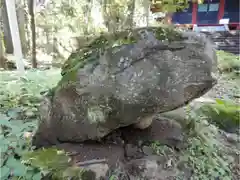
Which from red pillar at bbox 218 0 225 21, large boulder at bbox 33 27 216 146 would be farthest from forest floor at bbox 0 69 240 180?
red pillar at bbox 218 0 225 21

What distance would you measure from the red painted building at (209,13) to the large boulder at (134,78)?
39.5ft

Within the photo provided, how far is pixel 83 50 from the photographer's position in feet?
5.99

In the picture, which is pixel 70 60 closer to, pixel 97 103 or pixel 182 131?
pixel 97 103

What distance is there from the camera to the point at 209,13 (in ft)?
43.0

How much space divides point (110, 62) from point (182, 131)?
108cm

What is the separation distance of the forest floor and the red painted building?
11.5 m

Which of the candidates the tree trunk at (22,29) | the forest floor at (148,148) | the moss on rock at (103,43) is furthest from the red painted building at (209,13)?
the moss on rock at (103,43)

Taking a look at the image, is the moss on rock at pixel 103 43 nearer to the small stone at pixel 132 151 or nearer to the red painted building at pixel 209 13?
the small stone at pixel 132 151

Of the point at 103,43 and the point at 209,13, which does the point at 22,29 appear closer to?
the point at 103,43

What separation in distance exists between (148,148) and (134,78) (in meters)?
0.69

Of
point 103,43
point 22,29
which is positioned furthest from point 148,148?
point 22,29

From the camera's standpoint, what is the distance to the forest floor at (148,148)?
1.66 metres

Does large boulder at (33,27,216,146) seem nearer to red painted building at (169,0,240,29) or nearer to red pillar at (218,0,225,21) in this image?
red painted building at (169,0,240,29)

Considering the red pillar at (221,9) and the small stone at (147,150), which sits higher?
the red pillar at (221,9)
